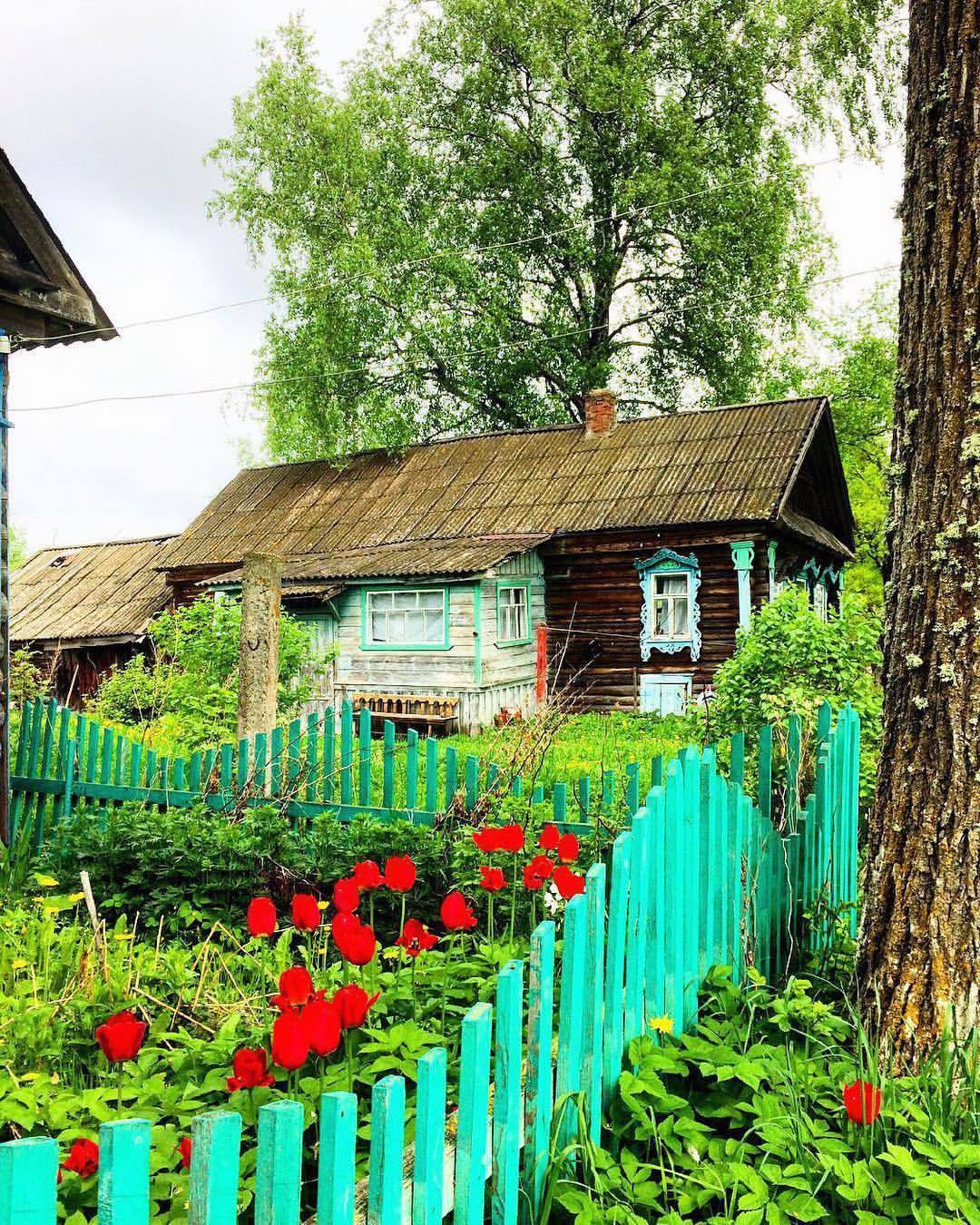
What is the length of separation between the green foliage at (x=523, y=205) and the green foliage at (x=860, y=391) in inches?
140

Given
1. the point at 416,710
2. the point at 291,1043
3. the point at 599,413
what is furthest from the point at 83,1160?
the point at 599,413

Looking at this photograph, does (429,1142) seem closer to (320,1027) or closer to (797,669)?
(320,1027)

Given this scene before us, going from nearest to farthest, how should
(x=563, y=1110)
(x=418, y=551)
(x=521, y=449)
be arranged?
(x=563, y=1110), (x=418, y=551), (x=521, y=449)

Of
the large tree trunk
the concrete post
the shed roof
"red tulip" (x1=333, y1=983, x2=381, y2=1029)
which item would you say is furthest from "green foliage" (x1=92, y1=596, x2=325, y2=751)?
"red tulip" (x1=333, y1=983, x2=381, y2=1029)

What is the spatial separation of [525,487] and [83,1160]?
17.6 m

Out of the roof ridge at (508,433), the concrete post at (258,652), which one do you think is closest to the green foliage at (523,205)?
the roof ridge at (508,433)

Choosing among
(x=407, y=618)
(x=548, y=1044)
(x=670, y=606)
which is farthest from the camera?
(x=670, y=606)

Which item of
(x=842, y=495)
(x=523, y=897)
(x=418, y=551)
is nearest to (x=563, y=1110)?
(x=523, y=897)

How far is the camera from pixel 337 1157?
1.44 metres

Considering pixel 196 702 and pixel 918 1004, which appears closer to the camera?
pixel 918 1004

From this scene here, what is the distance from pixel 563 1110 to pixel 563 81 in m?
25.2

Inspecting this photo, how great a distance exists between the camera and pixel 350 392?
2345cm

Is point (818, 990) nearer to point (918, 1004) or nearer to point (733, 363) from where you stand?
point (918, 1004)

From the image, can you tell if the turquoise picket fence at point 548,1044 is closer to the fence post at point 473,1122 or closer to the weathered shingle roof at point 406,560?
the fence post at point 473,1122
